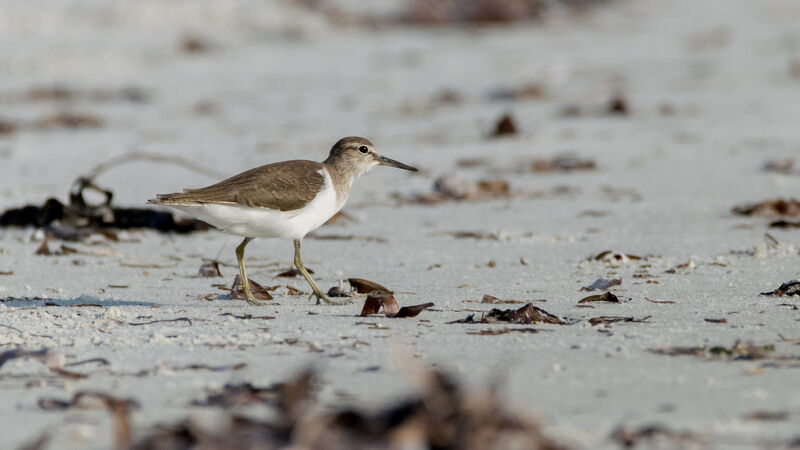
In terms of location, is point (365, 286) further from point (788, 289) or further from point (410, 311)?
point (788, 289)

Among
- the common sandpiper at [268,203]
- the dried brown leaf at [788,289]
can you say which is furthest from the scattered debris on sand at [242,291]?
the dried brown leaf at [788,289]

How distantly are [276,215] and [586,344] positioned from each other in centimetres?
178

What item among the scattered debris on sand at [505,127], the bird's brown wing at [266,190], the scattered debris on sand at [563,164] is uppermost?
the scattered debris on sand at [505,127]

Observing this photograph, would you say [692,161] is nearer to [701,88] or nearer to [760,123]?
[760,123]

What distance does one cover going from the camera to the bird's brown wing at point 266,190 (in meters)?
4.84

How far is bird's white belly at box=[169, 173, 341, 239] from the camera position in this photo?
484 cm

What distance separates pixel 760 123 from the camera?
32.1ft

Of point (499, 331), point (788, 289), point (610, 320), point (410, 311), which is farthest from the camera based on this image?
point (788, 289)

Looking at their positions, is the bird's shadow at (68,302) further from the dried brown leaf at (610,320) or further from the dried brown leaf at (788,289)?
the dried brown leaf at (788,289)

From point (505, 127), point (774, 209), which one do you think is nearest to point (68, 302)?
point (774, 209)

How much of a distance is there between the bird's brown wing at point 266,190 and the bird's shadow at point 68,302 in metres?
0.48

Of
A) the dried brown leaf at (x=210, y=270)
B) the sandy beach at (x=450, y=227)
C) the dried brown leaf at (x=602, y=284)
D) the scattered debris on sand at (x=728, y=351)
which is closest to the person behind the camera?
the sandy beach at (x=450, y=227)

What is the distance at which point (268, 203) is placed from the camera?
4.90 meters

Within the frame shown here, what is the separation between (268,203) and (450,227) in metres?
1.84
